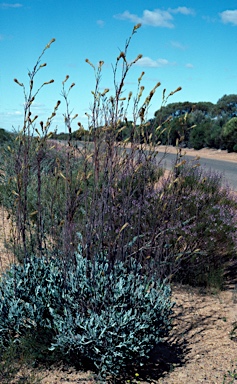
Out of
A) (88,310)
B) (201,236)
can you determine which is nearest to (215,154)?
(201,236)

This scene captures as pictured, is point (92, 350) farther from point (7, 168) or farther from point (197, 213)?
point (7, 168)

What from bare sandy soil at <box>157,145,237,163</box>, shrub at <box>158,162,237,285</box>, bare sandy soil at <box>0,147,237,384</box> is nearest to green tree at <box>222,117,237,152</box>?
bare sandy soil at <box>157,145,237,163</box>

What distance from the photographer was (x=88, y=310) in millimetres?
3875

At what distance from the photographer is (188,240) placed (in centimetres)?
602

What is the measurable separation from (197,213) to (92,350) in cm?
285

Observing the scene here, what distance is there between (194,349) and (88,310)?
4.14 ft

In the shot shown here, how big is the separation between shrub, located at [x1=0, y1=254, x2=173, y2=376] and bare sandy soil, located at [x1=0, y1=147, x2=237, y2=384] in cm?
19

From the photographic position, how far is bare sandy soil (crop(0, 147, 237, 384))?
3957 millimetres

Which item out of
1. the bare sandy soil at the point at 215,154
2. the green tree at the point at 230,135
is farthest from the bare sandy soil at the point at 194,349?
the green tree at the point at 230,135

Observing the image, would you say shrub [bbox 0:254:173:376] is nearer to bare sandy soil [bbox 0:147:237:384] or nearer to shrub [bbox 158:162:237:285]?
bare sandy soil [bbox 0:147:237:384]

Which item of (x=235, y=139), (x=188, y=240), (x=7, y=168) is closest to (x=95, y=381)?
(x=188, y=240)

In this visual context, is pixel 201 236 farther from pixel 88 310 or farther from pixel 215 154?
pixel 215 154

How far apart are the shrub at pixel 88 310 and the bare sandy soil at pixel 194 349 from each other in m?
0.19

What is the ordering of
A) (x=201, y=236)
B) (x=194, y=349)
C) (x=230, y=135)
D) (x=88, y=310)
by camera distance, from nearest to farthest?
(x=88, y=310) < (x=194, y=349) < (x=201, y=236) < (x=230, y=135)
